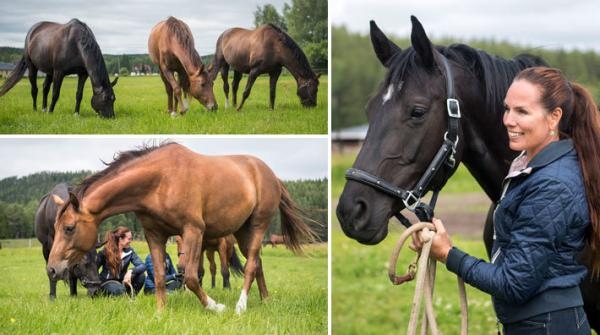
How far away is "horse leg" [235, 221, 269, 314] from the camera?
4.00 meters

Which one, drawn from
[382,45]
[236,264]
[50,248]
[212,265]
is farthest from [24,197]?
[382,45]

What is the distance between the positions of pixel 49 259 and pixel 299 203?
130cm

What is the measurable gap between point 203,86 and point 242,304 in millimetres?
1172

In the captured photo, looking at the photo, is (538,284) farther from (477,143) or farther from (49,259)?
(49,259)

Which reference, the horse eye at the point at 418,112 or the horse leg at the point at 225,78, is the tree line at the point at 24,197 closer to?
the horse leg at the point at 225,78

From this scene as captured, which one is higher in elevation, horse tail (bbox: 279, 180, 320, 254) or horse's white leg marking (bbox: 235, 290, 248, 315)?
horse tail (bbox: 279, 180, 320, 254)

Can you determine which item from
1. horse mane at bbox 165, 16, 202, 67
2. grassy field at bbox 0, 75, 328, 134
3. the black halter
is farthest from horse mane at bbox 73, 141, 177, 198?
the black halter

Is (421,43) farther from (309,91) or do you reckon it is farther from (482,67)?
(309,91)

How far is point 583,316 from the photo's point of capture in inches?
89.0

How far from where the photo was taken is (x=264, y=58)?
427 cm

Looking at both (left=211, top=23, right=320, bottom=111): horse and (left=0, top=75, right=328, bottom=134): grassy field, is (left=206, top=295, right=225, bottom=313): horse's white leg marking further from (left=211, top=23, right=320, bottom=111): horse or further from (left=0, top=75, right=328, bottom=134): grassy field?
(left=211, top=23, right=320, bottom=111): horse

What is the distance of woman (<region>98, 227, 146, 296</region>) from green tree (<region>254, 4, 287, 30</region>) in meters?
1.33

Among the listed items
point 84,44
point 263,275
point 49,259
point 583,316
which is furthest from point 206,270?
point 583,316

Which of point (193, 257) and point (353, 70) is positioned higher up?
point (193, 257)
